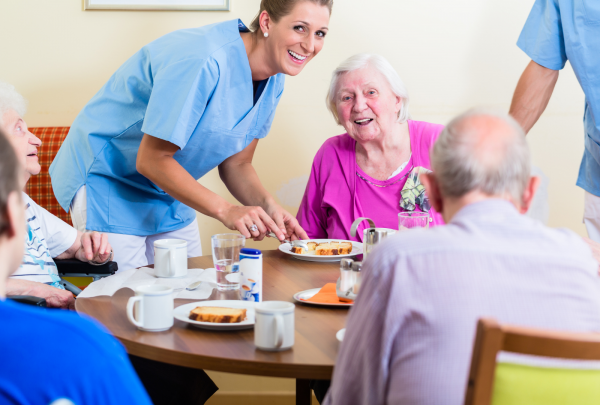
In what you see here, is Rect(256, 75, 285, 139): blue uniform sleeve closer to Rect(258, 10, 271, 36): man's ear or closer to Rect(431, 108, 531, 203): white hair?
Rect(258, 10, 271, 36): man's ear

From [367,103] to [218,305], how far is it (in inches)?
43.6

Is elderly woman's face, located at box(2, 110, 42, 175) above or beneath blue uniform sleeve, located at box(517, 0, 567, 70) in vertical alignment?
beneath

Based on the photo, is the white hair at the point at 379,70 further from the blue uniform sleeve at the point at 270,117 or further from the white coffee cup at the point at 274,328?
the white coffee cup at the point at 274,328

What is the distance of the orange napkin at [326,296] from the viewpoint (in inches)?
48.3

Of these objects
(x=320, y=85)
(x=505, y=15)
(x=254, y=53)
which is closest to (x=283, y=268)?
(x=254, y=53)

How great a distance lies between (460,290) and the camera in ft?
2.23

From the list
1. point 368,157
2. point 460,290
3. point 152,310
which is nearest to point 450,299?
point 460,290

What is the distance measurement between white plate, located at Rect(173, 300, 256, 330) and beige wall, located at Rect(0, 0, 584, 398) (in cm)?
141

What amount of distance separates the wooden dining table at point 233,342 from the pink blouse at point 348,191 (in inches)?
26.6

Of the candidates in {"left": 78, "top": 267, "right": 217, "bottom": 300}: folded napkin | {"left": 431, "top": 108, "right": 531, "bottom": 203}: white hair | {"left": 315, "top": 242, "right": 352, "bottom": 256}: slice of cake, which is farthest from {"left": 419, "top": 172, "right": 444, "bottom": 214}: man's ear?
{"left": 315, "top": 242, "right": 352, "bottom": 256}: slice of cake

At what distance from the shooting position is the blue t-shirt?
526 millimetres

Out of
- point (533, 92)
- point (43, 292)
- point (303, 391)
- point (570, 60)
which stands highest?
point (570, 60)

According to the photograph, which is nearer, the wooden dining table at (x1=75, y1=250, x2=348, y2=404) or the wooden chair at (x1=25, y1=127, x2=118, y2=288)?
the wooden dining table at (x1=75, y1=250, x2=348, y2=404)

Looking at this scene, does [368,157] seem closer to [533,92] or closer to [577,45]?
[533,92]
